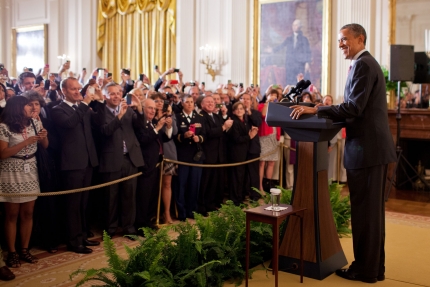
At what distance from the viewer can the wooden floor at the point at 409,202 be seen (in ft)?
25.2

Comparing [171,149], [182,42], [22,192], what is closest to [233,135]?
[171,149]

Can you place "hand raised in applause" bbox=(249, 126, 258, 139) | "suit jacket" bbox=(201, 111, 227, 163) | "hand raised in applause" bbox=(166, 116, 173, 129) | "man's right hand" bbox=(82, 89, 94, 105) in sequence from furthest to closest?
"hand raised in applause" bbox=(249, 126, 258, 139), "suit jacket" bbox=(201, 111, 227, 163), "hand raised in applause" bbox=(166, 116, 173, 129), "man's right hand" bbox=(82, 89, 94, 105)

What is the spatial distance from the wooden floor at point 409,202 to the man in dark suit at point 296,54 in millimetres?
3665

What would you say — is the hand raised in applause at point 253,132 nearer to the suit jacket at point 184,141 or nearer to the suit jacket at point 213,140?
the suit jacket at point 213,140

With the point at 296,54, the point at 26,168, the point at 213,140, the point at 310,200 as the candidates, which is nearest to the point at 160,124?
the point at 213,140

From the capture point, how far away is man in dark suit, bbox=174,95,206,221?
22.9 feet

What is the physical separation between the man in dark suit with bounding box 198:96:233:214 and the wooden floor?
261cm

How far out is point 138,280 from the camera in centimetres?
368

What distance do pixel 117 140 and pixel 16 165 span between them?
1265 millimetres

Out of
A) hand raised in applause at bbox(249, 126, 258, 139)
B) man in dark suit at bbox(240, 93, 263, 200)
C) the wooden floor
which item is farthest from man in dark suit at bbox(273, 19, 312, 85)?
hand raised in applause at bbox(249, 126, 258, 139)

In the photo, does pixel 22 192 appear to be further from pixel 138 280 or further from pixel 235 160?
pixel 235 160

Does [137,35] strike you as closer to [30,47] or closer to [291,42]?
[30,47]

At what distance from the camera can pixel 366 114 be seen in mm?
4004

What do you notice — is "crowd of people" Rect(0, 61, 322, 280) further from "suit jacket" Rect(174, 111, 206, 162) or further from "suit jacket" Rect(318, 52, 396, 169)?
"suit jacket" Rect(318, 52, 396, 169)
